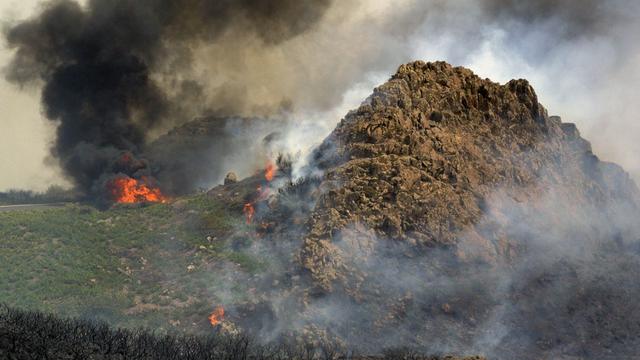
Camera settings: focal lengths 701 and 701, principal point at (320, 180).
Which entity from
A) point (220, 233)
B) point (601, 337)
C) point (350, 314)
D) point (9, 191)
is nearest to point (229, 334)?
point (350, 314)

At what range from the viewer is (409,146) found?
47094 millimetres

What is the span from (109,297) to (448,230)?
27.4m

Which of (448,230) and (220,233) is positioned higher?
(220,233)

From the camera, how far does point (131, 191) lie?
8662cm

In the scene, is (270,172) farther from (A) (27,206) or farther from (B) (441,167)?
(A) (27,206)

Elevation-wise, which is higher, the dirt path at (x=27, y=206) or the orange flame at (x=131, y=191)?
the orange flame at (x=131, y=191)

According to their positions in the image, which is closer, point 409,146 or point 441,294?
point 441,294

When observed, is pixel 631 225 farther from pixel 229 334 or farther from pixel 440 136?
pixel 229 334

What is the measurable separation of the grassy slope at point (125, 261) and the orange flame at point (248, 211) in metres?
1.10

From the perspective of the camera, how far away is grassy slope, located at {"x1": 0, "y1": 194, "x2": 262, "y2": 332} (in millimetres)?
Answer: 52219

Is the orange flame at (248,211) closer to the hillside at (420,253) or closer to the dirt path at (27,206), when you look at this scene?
the hillside at (420,253)

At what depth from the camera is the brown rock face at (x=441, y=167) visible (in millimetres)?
43656

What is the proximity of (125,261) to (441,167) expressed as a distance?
31948 mm

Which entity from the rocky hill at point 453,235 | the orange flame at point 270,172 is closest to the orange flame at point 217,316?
the rocky hill at point 453,235
